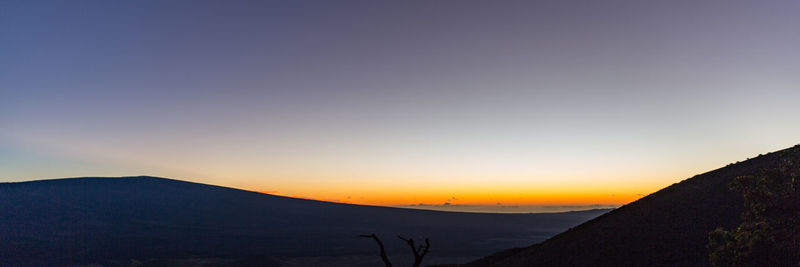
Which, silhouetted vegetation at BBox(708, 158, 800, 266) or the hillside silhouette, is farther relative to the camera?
the hillside silhouette

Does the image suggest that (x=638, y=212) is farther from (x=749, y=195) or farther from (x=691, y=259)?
(x=749, y=195)

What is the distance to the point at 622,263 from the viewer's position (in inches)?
1383

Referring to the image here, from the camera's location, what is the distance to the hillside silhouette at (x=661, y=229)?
3491 centimetres

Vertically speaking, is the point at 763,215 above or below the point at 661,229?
above

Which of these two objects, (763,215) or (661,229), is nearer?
(763,215)

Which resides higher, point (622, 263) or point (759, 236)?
point (759, 236)

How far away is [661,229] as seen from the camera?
39219mm

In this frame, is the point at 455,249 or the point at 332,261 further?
the point at 455,249

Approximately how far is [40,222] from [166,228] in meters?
46.1

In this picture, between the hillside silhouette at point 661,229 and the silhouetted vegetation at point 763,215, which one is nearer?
the silhouetted vegetation at point 763,215

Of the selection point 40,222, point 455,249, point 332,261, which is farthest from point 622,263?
point 40,222

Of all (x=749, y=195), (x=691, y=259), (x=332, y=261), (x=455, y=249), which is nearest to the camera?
(x=749, y=195)

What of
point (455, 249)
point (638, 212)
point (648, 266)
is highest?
point (638, 212)

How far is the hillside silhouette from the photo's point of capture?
115ft
